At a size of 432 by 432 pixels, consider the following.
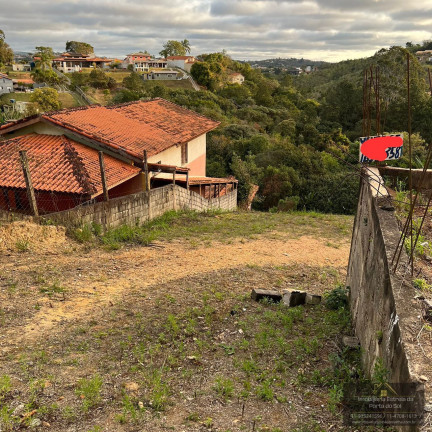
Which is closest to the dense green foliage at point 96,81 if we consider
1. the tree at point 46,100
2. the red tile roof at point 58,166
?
the tree at point 46,100

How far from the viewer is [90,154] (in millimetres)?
13930

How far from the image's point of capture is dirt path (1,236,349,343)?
268 inches

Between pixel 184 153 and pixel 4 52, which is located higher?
pixel 4 52

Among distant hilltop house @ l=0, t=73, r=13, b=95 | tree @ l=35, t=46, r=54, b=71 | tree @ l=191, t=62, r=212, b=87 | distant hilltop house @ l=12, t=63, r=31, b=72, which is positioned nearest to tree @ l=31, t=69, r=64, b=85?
tree @ l=35, t=46, r=54, b=71

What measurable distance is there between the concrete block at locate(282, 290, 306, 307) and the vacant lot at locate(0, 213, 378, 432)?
0.74 feet

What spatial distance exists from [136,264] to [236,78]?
61.9 metres

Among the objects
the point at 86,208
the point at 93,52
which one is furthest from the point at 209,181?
the point at 93,52

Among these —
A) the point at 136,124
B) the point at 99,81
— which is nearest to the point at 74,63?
the point at 99,81

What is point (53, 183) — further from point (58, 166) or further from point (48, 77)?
point (48, 77)

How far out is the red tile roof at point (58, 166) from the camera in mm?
12102

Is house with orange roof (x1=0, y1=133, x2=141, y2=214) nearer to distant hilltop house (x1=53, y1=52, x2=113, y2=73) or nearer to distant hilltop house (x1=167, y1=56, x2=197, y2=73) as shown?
distant hilltop house (x1=53, y1=52, x2=113, y2=73)

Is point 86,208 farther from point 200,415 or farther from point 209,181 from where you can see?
point 209,181

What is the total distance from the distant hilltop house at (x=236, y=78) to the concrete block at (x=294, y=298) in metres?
60.8

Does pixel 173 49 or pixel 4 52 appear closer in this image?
pixel 4 52
